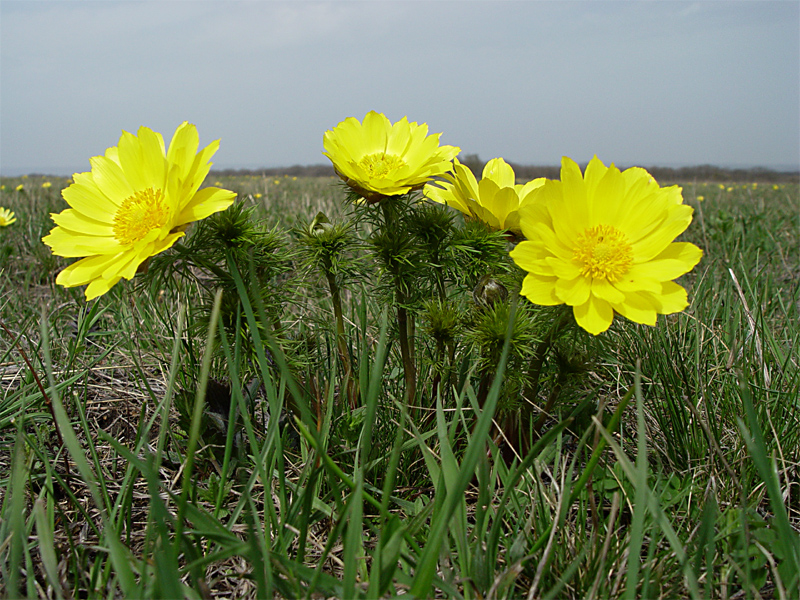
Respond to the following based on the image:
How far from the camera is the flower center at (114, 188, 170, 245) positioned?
130 cm

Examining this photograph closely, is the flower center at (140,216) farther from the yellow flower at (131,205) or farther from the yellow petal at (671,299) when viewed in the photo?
the yellow petal at (671,299)

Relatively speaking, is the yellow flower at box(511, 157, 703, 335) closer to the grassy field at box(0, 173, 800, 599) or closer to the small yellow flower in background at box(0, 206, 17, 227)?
the grassy field at box(0, 173, 800, 599)

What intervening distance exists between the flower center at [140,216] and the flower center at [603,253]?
952 mm

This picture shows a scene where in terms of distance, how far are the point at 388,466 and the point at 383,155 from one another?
2.83 feet

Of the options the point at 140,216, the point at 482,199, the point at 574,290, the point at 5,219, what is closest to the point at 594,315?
the point at 574,290

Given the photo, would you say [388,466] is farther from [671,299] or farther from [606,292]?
[671,299]

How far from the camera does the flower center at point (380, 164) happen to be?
4.63ft

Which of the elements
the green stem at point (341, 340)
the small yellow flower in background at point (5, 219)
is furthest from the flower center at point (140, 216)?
the small yellow flower in background at point (5, 219)

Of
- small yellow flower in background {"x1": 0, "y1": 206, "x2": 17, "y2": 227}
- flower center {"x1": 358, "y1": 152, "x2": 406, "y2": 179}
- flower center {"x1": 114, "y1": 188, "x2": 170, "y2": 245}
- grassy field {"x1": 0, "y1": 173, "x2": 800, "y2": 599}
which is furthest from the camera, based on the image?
small yellow flower in background {"x1": 0, "y1": 206, "x2": 17, "y2": 227}

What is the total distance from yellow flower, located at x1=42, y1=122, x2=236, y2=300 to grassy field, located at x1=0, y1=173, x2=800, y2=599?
0.10m

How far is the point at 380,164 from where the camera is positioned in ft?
4.86

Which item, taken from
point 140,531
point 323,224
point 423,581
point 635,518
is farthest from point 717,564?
point 140,531

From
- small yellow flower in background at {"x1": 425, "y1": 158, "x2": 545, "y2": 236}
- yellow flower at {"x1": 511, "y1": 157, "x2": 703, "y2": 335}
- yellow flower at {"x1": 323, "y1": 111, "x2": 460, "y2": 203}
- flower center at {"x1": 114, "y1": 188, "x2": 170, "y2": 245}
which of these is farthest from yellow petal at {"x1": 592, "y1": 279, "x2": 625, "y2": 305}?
flower center at {"x1": 114, "y1": 188, "x2": 170, "y2": 245}

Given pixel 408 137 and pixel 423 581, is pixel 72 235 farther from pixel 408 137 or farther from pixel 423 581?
pixel 423 581
